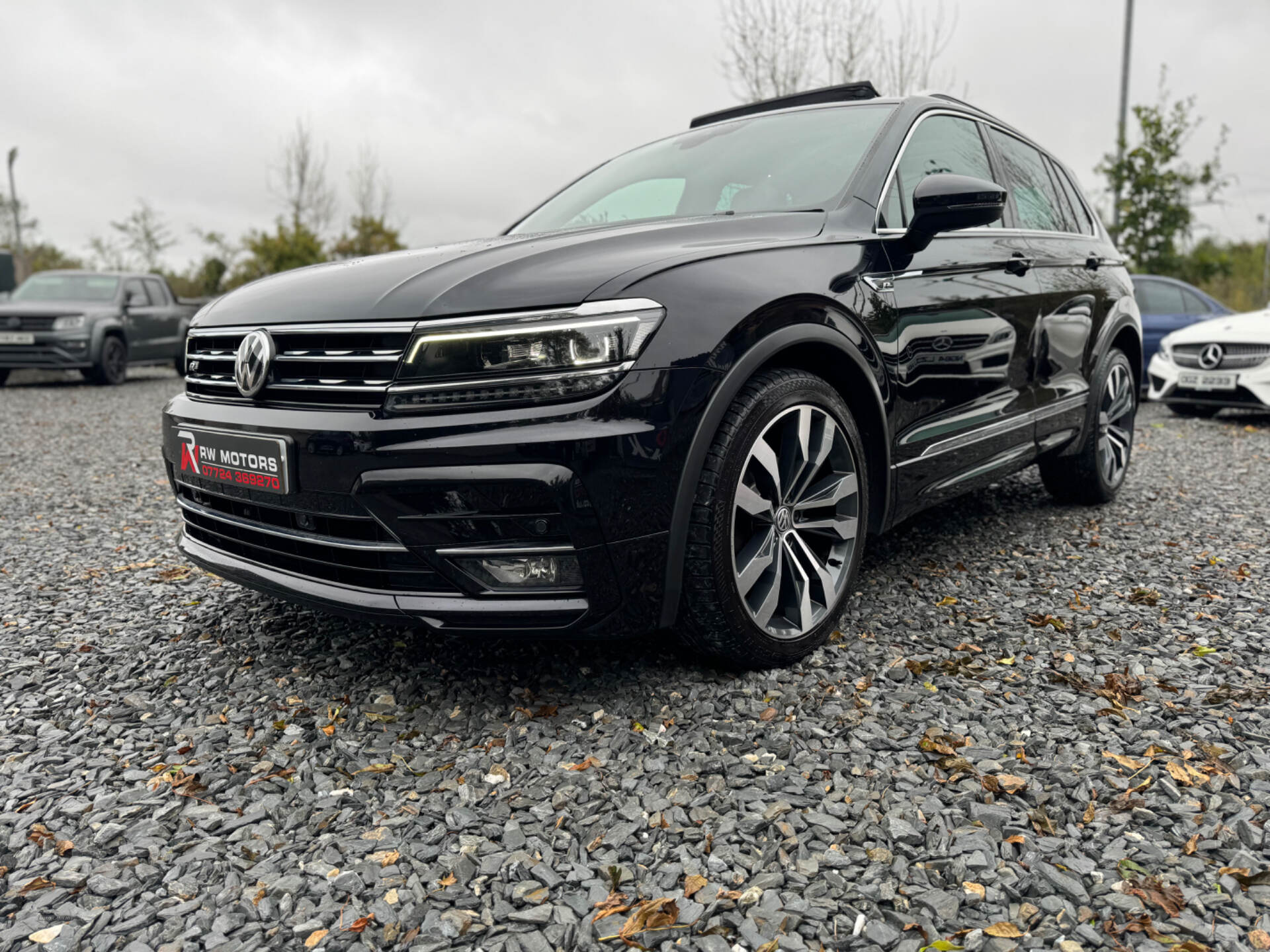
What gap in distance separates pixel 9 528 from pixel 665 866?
430 centimetres

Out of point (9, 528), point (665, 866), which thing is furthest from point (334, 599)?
point (9, 528)

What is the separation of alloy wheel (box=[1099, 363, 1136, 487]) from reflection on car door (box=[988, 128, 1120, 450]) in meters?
0.31

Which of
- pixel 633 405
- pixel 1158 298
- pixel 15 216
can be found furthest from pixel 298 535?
pixel 15 216

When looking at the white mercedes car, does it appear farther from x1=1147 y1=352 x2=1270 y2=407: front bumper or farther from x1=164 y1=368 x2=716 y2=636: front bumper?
x1=164 y1=368 x2=716 y2=636: front bumper

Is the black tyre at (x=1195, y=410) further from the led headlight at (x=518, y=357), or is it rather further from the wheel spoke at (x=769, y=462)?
the led headlight at (x=518, y=357)

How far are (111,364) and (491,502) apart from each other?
1260 cm

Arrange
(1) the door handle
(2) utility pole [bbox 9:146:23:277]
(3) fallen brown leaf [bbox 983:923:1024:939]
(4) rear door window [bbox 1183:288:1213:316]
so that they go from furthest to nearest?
(2) utility pole [bbox 9:146:23:277] → (4) rear door window [bbox 1183:288:1213:316] → (1) the door handle → (3) fallen brown leaf [bbox 983:923:1024:939]

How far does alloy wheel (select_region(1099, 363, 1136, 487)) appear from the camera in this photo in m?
4.59

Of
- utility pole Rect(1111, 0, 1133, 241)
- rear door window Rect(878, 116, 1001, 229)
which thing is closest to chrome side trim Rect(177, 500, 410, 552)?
rear door window Rect(878, 116, 1001, 229)

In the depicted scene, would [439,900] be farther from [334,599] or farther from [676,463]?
[676,463]

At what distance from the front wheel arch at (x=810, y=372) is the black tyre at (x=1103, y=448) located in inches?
78.6

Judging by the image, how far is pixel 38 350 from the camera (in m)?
12.0

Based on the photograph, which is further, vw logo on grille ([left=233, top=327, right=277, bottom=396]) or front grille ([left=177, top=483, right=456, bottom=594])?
vw logo on grille ([left=233, top=327, right=277, bottom=396])

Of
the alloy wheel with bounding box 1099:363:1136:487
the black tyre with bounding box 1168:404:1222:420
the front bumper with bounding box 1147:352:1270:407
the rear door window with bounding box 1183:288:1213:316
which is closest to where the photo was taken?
the alloy wheel with bounding box 1099:363:1136:487
